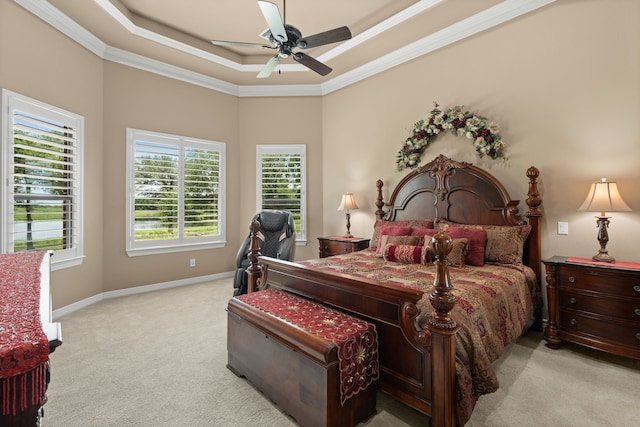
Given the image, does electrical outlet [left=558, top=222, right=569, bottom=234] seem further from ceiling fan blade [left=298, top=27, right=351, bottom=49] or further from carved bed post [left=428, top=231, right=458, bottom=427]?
ceiling fan blade [left=298, top=27, right=351, bottom=49]

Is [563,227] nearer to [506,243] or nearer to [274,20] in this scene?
[506,243]

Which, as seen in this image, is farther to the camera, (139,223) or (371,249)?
(139,223)

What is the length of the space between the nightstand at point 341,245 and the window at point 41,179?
3.24m

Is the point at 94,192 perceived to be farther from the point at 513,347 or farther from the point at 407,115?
the point at 513,347

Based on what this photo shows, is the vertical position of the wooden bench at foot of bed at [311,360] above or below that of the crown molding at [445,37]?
below

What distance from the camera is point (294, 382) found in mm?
1828

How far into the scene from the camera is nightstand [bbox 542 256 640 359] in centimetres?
243

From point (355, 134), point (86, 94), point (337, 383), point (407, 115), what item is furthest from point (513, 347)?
point (86, 94)

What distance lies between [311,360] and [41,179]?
3.69 metres

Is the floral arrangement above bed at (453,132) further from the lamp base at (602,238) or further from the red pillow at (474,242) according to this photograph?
the lamp base at (602,238)

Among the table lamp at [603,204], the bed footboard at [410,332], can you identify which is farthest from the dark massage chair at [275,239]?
the table lamp at [603,204]

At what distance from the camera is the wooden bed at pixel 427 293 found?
1609 millimetres

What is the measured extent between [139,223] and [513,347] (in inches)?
193

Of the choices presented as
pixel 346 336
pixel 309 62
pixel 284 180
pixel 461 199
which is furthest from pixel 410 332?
pixel 284 180
